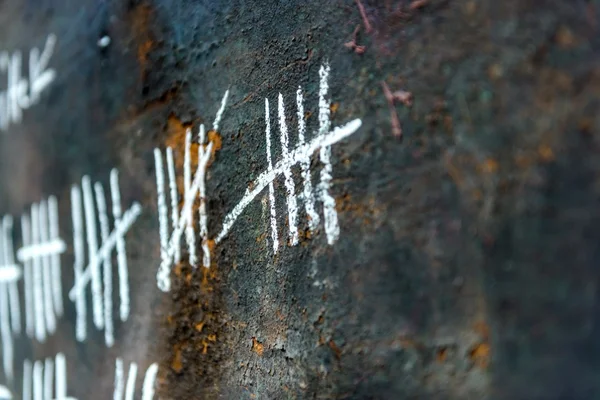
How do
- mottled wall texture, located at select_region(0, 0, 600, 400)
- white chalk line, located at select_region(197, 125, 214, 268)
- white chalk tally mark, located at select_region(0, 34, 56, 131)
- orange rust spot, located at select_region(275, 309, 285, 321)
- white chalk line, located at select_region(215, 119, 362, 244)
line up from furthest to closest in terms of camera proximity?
white chalk tally mark, located at select_region(0, 34, 56, 131)
white chalk line, located at select_region(197, 125, 214, 268)
orange rust spot, located at select_region(275, 309, 285, 321)
white chalk line, located at select_region(215, 119, 362, 244)
mottled wall texture, located at select_region(0, 0, 600, 400)

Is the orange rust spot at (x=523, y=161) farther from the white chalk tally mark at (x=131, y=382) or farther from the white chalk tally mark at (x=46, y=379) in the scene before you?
the white chalk tally mark at (x=46, y=379)

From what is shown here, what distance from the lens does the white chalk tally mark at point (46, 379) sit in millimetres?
1870

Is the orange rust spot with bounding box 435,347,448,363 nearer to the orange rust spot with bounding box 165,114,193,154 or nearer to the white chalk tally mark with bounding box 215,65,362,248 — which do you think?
the white chalk tally mark with bounding box 215,65,362,248

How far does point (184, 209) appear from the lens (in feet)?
4.56

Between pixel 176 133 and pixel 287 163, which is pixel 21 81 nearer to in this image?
pixel 176 133

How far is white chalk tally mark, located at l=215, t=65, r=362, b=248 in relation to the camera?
0.96 meters

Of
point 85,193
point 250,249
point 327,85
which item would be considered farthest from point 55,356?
point 327,85

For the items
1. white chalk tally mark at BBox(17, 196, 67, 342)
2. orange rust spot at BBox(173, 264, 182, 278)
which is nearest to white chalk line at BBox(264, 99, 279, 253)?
orange rust spot at BBox(173, 264, 182, 278)

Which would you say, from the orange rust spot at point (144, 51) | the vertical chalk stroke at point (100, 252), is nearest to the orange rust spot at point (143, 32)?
the orange rust spot at point (144, 51)

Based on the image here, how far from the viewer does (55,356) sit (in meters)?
1.92

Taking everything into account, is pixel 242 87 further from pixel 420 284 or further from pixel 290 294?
pixel 420 284

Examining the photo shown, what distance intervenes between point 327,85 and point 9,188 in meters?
1.80

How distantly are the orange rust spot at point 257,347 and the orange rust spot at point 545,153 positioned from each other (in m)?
0.67

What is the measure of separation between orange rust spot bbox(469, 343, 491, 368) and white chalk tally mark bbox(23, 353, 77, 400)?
4.92ft
